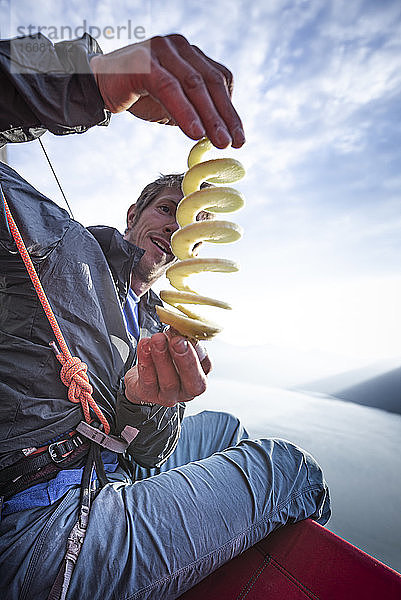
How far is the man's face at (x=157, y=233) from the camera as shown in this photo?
3.86 ft

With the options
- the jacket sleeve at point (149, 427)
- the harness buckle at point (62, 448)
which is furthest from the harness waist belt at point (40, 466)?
the jacket sleeve at point (149, 427)

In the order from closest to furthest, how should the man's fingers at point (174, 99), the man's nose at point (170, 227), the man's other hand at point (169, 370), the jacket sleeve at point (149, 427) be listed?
the man's fingers at point (174, 99) → the man's other hand at point (169, 370) → the jacket sleeve at point (149, 427) → the man's nose at point (170, 227)

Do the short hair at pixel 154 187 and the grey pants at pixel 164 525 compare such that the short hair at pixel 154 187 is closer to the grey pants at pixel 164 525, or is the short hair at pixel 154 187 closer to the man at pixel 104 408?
the man at pixel 104 408

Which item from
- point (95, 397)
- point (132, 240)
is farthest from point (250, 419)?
point (95, 397)

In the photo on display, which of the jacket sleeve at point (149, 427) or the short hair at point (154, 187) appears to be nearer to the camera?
the jacket sleeve at point (149, 427)

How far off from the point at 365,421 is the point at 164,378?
2.54 metres

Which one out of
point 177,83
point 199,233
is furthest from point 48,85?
point 199,233

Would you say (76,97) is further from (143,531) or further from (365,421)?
(365,421)

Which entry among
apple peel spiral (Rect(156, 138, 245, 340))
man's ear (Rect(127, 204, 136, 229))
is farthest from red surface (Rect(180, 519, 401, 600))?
man's ear (Rect(127, 204, 136, 229))

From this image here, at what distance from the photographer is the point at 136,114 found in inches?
22.9

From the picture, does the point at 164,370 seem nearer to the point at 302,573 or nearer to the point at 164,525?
the point at 164,525

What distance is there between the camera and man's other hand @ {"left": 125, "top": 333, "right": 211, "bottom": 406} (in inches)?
21.4

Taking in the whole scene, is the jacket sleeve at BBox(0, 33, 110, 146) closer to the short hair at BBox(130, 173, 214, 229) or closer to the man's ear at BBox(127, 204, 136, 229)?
the short hair at BBox(130, 173, 214, 229)

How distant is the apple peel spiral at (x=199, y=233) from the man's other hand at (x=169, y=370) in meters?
0.03
